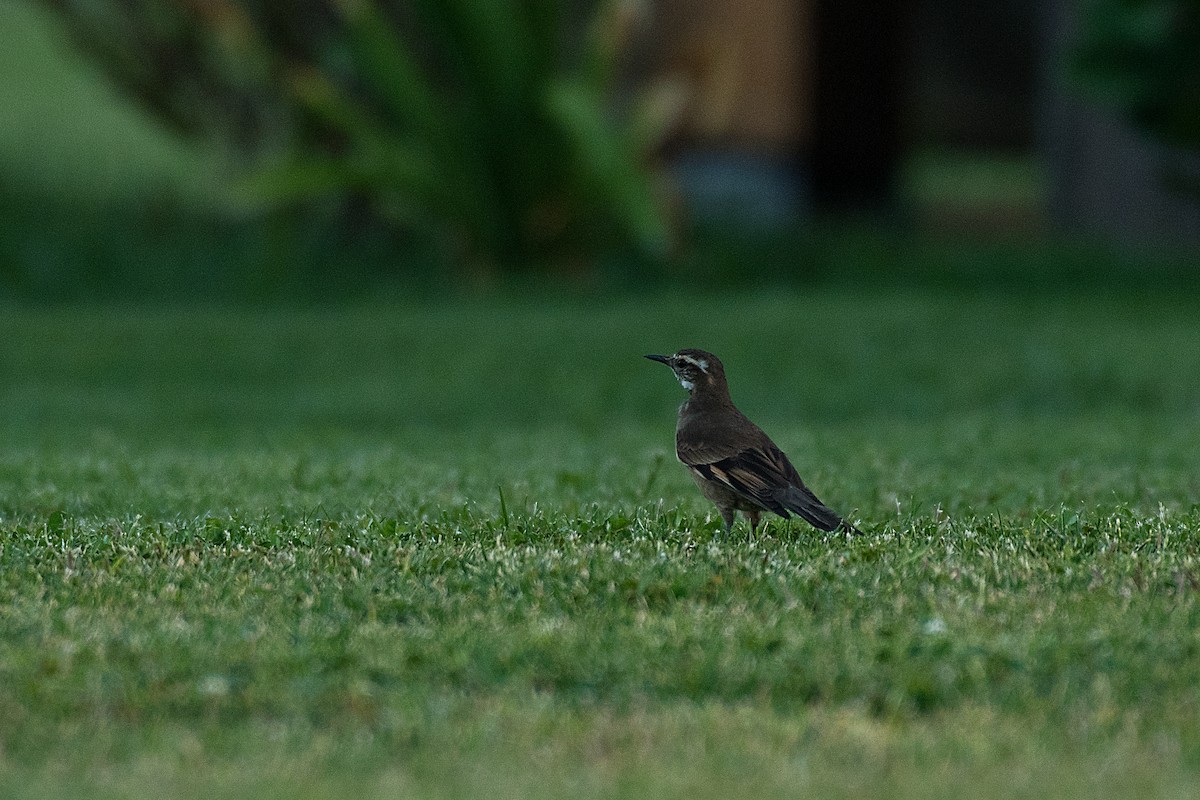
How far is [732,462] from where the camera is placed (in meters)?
6.01

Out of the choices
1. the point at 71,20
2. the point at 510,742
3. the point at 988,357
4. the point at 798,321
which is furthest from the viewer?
the point at 71,20

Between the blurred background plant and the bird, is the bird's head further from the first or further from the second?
the blurred background plant

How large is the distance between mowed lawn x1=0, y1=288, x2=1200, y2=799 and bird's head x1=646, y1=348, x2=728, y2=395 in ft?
1.56

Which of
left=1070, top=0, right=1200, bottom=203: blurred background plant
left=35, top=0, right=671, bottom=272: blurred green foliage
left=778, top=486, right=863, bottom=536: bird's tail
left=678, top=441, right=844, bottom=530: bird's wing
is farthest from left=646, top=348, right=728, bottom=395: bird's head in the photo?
left=1070, top=0, right=1200, bottom=203: blurred background plant

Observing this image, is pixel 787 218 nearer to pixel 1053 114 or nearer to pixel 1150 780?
pixel 1053 114

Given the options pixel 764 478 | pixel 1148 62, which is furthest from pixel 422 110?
pixel 764 478

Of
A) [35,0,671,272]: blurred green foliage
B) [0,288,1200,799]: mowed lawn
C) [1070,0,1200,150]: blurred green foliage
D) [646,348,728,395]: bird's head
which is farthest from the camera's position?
[1070,0,1200,150]: blurred green foliage

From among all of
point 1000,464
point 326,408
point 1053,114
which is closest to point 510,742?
point 1000,464

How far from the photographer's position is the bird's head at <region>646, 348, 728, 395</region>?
6578 millimetres

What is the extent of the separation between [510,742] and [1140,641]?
1.70 meters

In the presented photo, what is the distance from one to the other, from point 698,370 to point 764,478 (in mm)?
801

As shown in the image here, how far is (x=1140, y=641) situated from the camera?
15.5 ft

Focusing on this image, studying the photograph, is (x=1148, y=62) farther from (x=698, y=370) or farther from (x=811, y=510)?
(x=811, y=510)

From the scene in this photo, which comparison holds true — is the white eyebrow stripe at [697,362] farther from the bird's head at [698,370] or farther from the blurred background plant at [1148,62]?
the blurred background plant at [1148,62]
